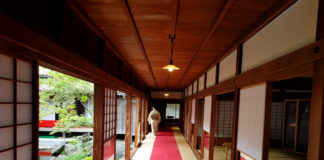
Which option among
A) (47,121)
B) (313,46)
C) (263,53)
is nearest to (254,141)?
(263,53)

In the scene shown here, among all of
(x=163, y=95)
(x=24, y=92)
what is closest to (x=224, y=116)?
(x=163, y=95)

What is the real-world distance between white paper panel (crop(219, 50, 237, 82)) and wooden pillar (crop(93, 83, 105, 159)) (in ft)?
7.91

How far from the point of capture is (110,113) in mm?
3902

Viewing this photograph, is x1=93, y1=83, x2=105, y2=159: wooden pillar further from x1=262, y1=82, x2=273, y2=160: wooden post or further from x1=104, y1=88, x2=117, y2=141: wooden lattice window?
x1=262, y1=82, x2=273, y2=160: wooden post

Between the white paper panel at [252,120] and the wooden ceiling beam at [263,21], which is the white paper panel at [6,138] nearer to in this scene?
the white paper panel at [252,120]

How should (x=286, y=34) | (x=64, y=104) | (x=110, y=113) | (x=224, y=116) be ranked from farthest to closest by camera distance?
(x=224, y=116)
(x=64, y=104)
(x=110, y=113)
(x=286, y=34)

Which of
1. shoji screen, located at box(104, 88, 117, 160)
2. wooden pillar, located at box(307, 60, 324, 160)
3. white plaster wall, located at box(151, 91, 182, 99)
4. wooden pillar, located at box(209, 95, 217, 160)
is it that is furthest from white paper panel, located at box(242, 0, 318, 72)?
white plaster wall, located at box(151, 91, 182, 99)

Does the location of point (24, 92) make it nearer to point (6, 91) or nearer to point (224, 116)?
point (6, 91)

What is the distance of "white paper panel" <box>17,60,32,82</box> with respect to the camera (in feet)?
4.37

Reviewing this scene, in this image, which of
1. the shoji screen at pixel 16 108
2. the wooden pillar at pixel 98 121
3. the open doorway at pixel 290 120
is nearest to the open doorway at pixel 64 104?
the wooden pillar at pixel 98 121

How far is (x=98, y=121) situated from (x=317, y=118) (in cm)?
301

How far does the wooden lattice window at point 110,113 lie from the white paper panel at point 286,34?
285 cm

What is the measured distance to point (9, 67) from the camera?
4.13 ft

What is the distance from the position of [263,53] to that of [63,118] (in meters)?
8.01
